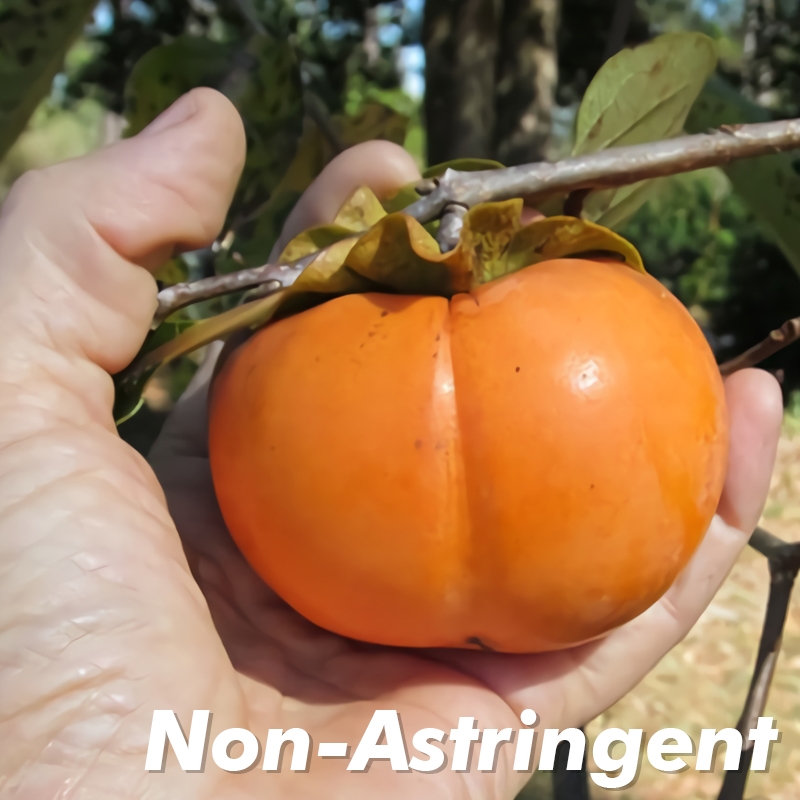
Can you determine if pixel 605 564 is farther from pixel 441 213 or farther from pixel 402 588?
pixel 441 213

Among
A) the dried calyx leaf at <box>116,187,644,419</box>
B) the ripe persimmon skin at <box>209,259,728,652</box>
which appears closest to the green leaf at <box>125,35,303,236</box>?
the dried calyx leaf at <box>116,187,644,419</box>

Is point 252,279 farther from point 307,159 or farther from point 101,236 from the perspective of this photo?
point 307,159

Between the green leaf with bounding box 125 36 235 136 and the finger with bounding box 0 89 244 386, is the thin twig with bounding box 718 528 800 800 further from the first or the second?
the green leaf with bounding box 125 36 235 136

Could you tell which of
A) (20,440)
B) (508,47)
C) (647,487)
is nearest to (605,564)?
(647,487)

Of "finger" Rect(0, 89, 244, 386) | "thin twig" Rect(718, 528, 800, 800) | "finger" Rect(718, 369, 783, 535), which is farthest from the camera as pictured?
"thin twig" Rect(718, 528, 800, 800)

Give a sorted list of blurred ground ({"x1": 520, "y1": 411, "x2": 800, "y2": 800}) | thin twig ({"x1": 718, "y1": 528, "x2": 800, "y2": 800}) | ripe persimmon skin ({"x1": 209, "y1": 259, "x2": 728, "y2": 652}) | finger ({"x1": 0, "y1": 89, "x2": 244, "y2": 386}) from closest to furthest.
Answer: ripe persimmon skin ({"x1": 209, "y1": 259, "x2": 728, "y2": 652}), finger ({"x1": 0, "y1": 89, "x2": 244, "y2": 386}), thin twig ({"x1": 718, "y1": 528, "x2": 800, "y2": 800}), blurred ground ({"x1": 520, "y1": 411, "x2": 800, "y2": 800})
